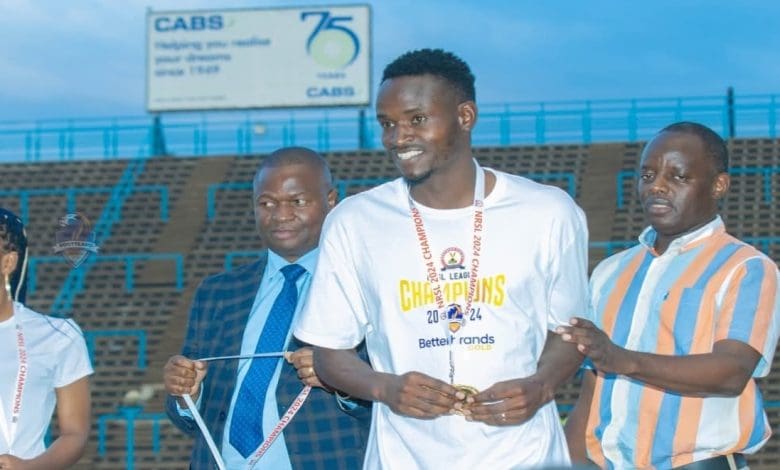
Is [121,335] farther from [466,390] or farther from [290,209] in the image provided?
[466,390]

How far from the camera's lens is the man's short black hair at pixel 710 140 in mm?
4242

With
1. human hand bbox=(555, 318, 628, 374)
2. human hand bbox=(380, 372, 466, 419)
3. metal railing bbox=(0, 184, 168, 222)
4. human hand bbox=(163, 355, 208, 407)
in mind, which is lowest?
human hand bbox=(163, 355, 208, 407)

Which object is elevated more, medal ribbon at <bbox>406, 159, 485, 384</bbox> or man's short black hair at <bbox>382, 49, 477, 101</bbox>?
man's short black hair at <bbox>382, 49, 477, 101</bbox>

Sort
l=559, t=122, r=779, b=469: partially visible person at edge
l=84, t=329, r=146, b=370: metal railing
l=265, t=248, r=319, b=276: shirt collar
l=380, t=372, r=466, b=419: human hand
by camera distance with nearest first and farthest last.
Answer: l=380, t=372, r=466, b=419: human hand
l=559, t=122, r=779, b=469: partially visible person at edge
l=265, t=248, r=319, b=276: shirt collar
l=84, t=329, r=146, b=370: metal railing

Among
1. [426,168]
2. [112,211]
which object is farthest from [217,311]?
[112,211]

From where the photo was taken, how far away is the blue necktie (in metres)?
4.45

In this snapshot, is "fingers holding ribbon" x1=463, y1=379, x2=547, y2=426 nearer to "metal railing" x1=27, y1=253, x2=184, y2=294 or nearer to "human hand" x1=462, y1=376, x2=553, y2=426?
"human hand" x1=462, y1=376, x2=553, y2=426

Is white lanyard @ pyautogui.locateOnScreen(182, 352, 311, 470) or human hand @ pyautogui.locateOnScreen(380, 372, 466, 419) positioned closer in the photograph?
human hand @ pyautogui.locateOnScreen(380, 372, 466, 419)

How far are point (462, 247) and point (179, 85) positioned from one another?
2915cm

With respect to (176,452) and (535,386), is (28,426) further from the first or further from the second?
(176,452)

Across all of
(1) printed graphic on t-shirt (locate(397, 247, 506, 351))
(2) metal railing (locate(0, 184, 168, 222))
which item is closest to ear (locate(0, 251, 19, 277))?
(1) printed graphic on t-shirt (locate(397, 247, 506, 351))

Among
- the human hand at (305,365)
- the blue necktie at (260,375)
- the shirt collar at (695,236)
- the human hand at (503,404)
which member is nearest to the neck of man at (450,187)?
the human hand at (503,404)

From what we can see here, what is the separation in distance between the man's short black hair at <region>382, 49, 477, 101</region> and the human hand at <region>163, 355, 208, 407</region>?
1.26m

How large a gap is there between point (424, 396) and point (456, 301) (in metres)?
A: 0.27
